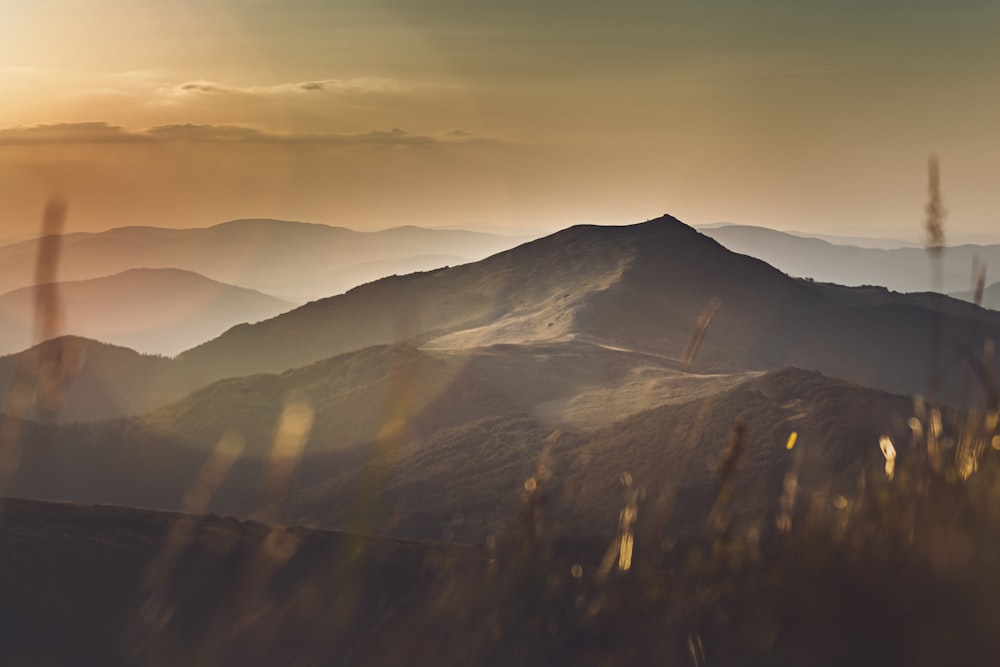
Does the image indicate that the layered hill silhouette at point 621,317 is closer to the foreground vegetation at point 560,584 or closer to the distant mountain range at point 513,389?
the distant mountain range at point 513,389

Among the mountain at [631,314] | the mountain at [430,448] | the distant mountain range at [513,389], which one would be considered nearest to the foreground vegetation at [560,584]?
the distant mountain range at [513,389]

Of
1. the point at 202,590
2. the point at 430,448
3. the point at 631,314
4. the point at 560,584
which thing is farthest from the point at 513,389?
the point at 560,584

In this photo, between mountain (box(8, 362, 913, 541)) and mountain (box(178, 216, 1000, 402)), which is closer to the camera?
mountain (box(8, 362, 913, 541))

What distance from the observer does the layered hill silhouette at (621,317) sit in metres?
53.4

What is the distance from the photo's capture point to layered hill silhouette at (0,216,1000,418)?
175ft

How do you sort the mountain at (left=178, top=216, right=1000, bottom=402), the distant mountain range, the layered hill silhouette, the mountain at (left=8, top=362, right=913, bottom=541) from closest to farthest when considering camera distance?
the mountain at (left=8, top=362, right=913, bottom=541)
the distant mountain range
the layered hill silhouette
the mountain at (left=178, top=216, right=1000, bottom=402)

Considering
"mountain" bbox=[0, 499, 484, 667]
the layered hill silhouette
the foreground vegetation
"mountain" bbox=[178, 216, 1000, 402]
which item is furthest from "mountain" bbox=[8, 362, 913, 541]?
"mountain" bbox=[178, 216, 1000, 402]

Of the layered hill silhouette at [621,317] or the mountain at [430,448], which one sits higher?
the layered hill silhouette at [621,317]

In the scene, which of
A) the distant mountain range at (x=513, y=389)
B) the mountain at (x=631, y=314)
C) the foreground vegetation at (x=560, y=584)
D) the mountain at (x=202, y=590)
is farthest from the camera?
the mountain at (x=631, y=314)

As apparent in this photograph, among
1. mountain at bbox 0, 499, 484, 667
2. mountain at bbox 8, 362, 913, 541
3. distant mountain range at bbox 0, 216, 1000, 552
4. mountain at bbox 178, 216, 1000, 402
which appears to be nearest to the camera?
mountain at bbox 0, 499, 484, 667

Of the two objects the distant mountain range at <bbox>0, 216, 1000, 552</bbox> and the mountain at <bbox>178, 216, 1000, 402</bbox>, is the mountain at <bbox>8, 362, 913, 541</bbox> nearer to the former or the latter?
the distant mountain range at <bbox>0, 216, 1000, 552</bbox>

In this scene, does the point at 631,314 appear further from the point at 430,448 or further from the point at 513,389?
the point at 430,448

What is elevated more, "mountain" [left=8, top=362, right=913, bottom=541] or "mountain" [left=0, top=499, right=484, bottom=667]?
"mountain" [left=0, top=499, right=484, bottom=667]

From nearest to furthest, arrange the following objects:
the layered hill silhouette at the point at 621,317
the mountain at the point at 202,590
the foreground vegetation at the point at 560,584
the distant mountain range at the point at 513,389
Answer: the foreground vegetation at the point at 560,584
the mountain at the point at 202,590
the distant mountain range at the point at 513,389
the layered hill silhouette at the point at 621,317
